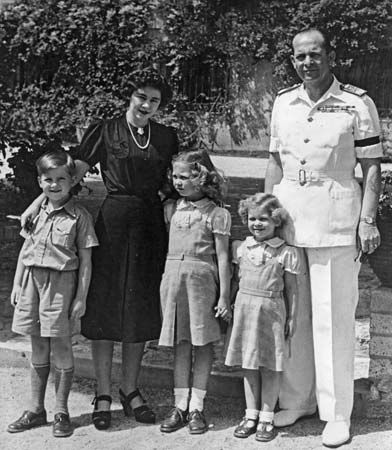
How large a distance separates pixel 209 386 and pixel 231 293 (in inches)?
28.5

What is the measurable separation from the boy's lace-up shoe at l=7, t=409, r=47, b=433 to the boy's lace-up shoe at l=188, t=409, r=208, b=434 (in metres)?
0.72

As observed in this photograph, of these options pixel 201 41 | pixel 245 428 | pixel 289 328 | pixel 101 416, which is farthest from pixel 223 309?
pixel 201 41

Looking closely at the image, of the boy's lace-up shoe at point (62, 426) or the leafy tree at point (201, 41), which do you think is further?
the leafy tree at point (201, 41)

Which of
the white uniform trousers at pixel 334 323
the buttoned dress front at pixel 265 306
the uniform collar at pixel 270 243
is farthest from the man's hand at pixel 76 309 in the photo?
the white uniform trousers at pixel 334 323

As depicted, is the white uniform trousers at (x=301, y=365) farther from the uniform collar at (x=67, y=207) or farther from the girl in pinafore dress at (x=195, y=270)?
the uniform collar at (x=67, y=207)

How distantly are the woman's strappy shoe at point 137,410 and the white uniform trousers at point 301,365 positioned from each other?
2.16 ft

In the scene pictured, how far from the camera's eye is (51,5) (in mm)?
15211

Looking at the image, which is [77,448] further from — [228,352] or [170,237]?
[170,237]

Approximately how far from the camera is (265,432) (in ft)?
11.3

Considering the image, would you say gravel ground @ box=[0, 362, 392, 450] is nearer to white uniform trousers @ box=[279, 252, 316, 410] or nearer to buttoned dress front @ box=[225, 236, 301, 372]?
white uniform trousers @ box=[279, 252, 316, 410]

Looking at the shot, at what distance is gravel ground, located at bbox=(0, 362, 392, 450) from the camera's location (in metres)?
3.38

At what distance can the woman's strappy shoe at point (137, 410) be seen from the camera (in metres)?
3.62

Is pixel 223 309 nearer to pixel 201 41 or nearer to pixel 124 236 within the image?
pixel 124 236

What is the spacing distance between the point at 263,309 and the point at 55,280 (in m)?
0.99
